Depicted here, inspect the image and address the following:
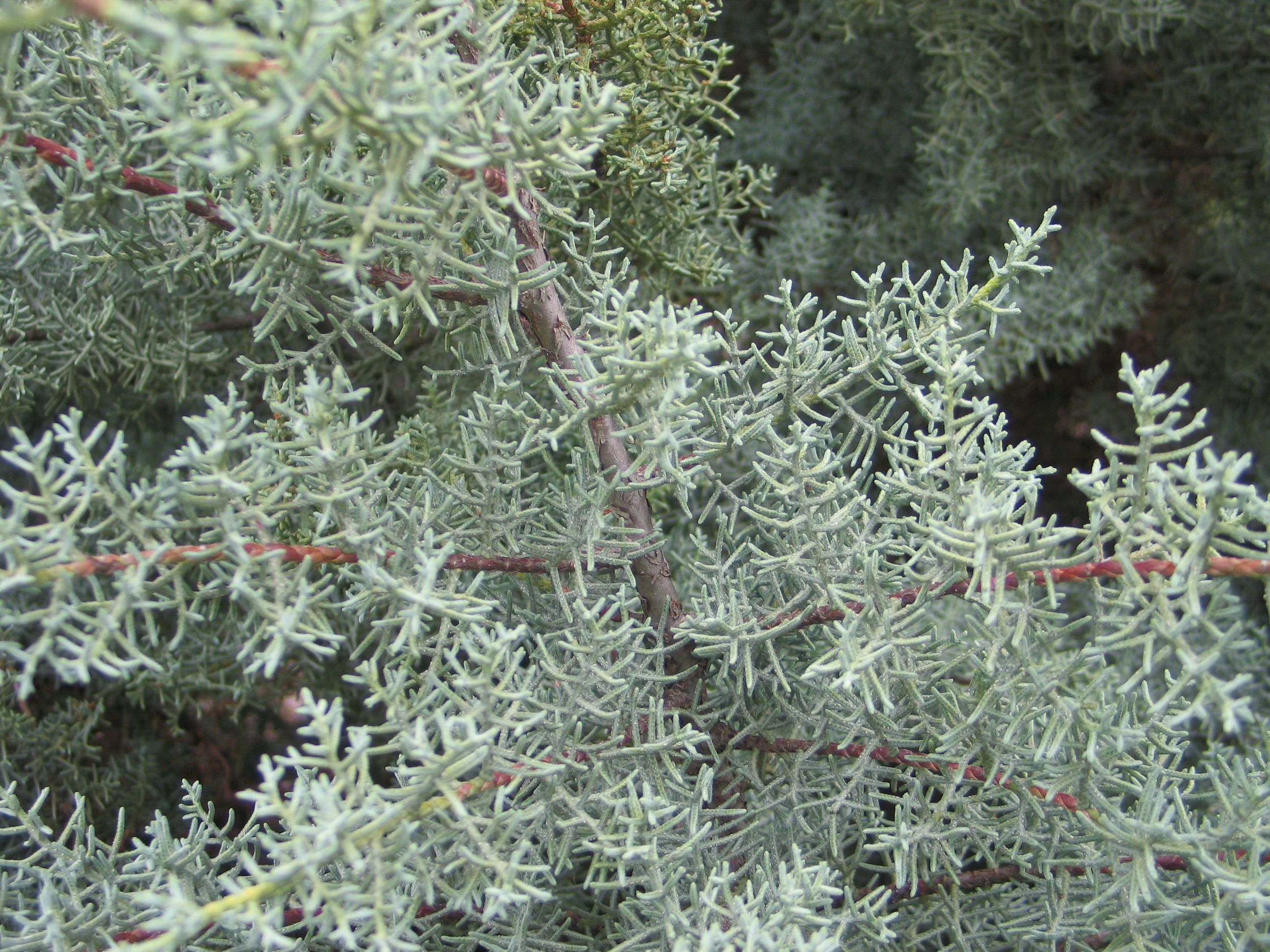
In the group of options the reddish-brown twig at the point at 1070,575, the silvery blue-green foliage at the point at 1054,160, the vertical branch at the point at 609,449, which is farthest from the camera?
the silvery blue-green foliage at the point at 1054,160

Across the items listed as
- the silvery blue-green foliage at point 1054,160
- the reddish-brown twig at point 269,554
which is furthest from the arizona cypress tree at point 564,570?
the silvery blue-green foliage at point 1054,160

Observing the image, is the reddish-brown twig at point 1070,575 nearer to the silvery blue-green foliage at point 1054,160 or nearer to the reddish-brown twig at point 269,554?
the reddish-brown twig at point 269,554

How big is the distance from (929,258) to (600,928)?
1.88m

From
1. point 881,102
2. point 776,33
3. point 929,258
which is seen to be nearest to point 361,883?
point 929,258

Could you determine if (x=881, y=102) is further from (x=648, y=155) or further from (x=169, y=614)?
(x=169, y=614)

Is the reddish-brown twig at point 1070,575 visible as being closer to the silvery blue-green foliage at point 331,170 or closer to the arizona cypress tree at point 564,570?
the arizona cypress tree at point 564,570

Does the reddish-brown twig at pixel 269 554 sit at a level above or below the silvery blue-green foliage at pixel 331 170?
below

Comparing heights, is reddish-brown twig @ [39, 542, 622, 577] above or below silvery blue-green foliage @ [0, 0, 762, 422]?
below

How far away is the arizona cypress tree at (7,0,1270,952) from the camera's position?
83cm

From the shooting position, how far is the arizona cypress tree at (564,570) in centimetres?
83

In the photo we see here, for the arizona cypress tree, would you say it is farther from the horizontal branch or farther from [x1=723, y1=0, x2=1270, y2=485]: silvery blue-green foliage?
[x1=723, y1=0, x2=1270, y2=485]: silvery blue-green foliage

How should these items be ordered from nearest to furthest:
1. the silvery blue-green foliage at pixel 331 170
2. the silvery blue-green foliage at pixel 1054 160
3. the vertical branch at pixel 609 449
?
1. the silvery blue-green foliage at pixel 331 170
2. the vertical branch at pixel 609 449
3. the silvery blue-green foliage at pixel 1054 160

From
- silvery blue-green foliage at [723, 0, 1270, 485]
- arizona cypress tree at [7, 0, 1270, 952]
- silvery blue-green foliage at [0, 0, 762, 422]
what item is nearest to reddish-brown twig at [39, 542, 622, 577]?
arizona cypress tree at [7, 0, 1270, 952]

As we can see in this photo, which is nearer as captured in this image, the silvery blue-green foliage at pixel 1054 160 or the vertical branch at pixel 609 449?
the vertical branch at pixel 609 449
